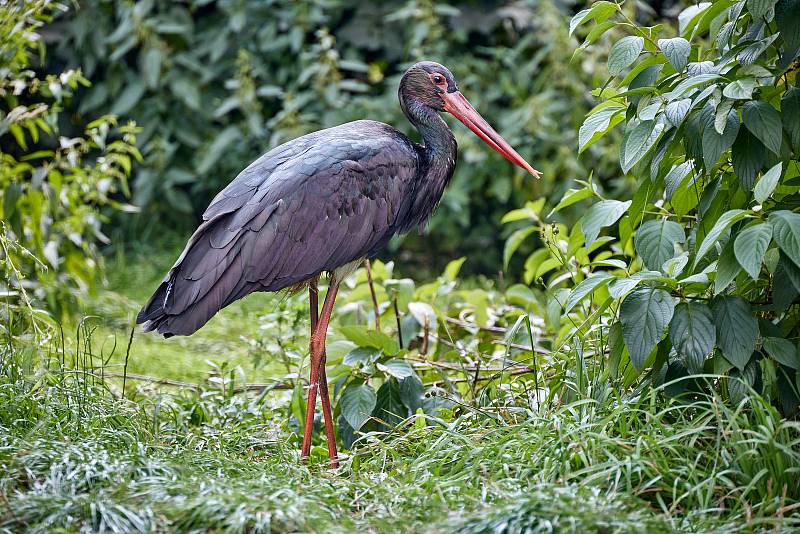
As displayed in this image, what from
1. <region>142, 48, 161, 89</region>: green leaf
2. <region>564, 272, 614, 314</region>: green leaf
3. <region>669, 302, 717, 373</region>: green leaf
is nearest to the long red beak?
<region>564, 272, 614, 314</region>: green leaf

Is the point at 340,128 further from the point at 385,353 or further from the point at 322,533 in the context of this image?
the point at 322,533

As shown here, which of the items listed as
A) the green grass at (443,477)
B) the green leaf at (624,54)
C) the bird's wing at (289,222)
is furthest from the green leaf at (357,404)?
the green leaf at (624,54)

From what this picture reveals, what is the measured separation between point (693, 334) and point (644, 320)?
14 cm

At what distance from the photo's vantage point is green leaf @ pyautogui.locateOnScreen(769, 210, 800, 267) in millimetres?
2689

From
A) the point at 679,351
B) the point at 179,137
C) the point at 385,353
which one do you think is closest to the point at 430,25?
the point at 179,137

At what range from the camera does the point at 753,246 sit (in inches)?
107

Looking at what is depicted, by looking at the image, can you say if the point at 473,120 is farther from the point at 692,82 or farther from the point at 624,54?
A: the point at 692,82

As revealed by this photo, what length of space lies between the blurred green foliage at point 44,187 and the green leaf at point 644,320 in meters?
2.29

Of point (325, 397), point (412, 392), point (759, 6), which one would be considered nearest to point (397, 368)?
point (412, 392)

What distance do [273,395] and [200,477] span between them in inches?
67.3

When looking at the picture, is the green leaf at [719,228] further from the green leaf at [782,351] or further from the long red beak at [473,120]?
the long red beak at [473,120]

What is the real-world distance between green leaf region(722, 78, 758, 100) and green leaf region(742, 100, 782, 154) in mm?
71

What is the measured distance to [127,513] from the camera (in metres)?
2.67

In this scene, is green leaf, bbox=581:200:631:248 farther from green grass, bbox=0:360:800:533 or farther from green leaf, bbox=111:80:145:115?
green leaf, bbox=111:80:145:115
